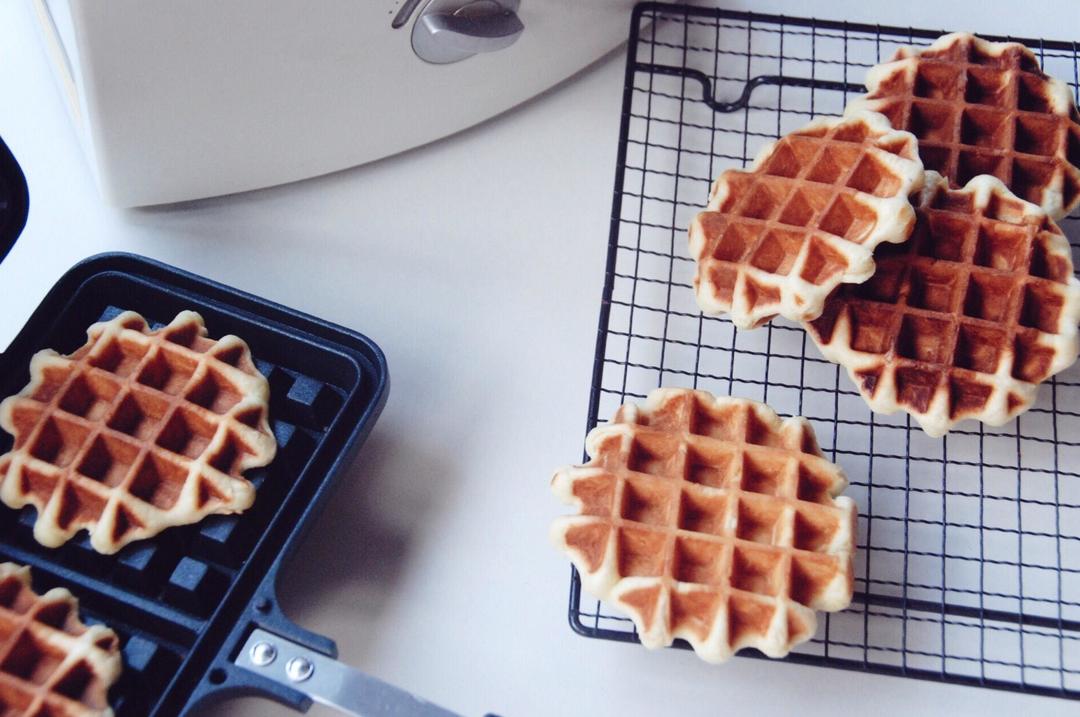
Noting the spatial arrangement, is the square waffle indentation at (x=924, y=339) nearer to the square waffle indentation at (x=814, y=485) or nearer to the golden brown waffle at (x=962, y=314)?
the golden brown waffle at (x=962, y=314)

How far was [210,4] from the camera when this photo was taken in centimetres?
110

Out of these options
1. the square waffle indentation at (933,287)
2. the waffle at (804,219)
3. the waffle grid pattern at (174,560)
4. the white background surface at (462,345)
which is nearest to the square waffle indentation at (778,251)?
the waffle at (804,219)

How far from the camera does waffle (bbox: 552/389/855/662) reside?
3.41 ft

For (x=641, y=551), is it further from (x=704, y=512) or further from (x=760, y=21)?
(x=760, y=21)

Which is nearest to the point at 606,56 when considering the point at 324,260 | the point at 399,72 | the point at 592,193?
the point at 592,193

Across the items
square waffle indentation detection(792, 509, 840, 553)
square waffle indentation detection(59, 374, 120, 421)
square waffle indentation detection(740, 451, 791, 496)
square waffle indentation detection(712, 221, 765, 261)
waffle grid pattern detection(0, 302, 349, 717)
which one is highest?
square waffle indentation detection(712, 221, 765, 261)

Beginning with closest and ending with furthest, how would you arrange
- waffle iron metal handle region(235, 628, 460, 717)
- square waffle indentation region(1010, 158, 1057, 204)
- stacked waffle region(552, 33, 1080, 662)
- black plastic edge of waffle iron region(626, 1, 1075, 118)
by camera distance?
waffle iron metal handle region(235, 628, 460, 717) → stacked waffle region(552, 33, 1080, 662) → square waffle indentation region(1010, 158, 1057, 204) → black plastic edge of waffle iron region(626, 1, 1075, 118)

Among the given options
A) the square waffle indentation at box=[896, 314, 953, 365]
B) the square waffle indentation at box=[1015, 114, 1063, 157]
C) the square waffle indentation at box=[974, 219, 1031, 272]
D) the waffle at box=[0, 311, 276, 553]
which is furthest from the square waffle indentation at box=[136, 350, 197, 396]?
the square waffle indentation at box=[1015, 114, 1063, 157]

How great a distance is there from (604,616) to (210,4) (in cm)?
70

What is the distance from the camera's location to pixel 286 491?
113cm

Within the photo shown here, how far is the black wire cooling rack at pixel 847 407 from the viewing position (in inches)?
44.9

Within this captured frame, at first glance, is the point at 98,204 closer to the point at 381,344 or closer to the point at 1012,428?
the point at 381,344

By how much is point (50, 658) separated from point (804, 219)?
859mm

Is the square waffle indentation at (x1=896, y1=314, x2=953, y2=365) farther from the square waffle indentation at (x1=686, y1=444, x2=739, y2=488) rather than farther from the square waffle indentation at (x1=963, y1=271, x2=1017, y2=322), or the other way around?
the square waffle indentation at (x1=686, y1=444, x2=739, y2=488)
